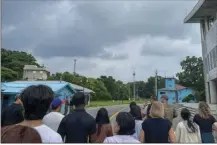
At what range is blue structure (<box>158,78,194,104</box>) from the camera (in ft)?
60.2

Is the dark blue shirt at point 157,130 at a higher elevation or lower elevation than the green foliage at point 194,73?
lower

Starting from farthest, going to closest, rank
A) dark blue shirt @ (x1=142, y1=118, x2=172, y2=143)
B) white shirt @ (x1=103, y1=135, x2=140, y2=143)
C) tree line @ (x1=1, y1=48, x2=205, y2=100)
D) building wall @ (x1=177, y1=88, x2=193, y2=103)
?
building wall @ (x1=177, y1=88, x2=193, y2=103), tree line @ (x1=1, y1=48, x2=205, y2=100), dark blue shirt @ (x1=142, y1=118, x2=172, y2=143), white shirt @ (x1=103, y1=135, x2=140, y2=143)

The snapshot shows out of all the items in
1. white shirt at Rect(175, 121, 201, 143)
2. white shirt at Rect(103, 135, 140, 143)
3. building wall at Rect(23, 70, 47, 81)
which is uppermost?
building wall at Rect(23, 70, 47, 81)

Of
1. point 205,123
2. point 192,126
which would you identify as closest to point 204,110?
point 205,123

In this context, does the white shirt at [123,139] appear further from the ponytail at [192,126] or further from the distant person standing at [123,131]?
the ponytail at [192,126]

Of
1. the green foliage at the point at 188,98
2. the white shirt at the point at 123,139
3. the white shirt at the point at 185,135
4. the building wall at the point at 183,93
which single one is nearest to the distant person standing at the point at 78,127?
the white shirt at the point at 123,139

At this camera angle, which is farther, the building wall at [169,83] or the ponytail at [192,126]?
the building wall at [169,83]

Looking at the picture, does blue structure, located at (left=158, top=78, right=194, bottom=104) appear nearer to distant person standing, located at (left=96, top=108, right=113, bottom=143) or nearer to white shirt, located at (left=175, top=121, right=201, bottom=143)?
white shirt, located at (left=175, top=121, right=201, bottom=143)

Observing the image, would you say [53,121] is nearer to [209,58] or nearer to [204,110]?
[204,110]

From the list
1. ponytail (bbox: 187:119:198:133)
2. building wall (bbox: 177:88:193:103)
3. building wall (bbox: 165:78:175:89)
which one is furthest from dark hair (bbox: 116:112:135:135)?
building wall (bbox: 177:88:193:103)

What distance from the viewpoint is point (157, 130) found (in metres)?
2.25

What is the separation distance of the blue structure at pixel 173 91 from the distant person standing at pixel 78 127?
50.2 feet

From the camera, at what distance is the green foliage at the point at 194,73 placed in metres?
18.6

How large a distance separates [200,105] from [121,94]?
599 inches
